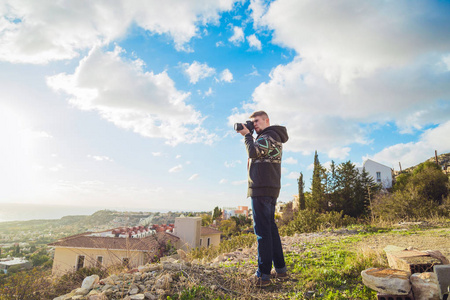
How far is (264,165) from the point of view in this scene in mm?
2936

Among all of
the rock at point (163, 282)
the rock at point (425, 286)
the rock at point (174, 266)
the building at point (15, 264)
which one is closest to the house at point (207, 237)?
the building at point (15, 264)

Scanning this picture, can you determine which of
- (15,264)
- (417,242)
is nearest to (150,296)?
(417,242)

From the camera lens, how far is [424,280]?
87.7 inches

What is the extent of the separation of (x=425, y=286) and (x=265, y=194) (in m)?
1.62

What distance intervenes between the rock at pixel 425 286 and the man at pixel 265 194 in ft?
4.37

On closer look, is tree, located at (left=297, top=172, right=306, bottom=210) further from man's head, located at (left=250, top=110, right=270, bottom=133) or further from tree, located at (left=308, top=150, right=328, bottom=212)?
man's head, located at (left=250, top=110, right=270, bottom=133)

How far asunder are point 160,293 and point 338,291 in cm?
183

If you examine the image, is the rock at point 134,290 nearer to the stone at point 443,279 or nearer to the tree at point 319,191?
the stone at point 443,279

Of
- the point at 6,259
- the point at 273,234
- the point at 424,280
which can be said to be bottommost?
the point at 6,259

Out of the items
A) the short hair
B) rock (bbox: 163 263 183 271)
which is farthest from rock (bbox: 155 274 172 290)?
the short hair

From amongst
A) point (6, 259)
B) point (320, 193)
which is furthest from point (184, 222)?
point (6, 259)

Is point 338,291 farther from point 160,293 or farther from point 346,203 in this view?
point 346,203

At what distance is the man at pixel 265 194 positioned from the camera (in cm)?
284

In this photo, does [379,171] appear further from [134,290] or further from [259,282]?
[134,290]
